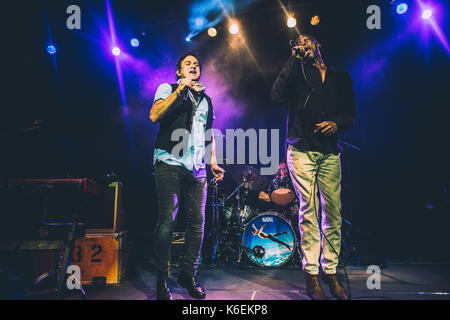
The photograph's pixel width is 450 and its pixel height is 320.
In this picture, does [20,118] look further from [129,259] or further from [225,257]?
[225,257]

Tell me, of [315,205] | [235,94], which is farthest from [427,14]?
[315,205]

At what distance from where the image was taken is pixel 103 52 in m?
5.04

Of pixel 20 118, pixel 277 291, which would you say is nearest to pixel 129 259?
pixel 277 291

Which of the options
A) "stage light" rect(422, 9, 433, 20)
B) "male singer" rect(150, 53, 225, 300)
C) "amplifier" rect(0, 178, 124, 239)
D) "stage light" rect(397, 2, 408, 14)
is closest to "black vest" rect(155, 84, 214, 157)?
"male singer" rect(150, 53, 225, 300)

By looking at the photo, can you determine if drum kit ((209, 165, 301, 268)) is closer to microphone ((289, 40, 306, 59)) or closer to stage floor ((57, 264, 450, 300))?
stage floor ((57, 264, 450, 300))

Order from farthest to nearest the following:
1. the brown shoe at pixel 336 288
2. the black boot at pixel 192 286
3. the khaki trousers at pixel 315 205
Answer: the black boot at pixel 192 286 → the khaki trousers at pixel 315 205 → the brown shoe at pixel 336 288

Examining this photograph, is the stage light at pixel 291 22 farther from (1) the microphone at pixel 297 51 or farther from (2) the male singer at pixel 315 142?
(1) the microphone at pixel 297 51

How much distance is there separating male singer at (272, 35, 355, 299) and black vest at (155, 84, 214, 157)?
810 mm

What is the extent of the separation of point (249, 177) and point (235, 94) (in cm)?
195

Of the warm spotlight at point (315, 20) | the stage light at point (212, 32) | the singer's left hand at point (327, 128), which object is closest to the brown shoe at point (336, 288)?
the singer's left hand at point (327, 128)

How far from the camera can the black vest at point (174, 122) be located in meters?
2.22

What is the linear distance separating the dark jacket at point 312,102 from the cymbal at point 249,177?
2191 mm

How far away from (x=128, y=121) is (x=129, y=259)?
9.31 feet

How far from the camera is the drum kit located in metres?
3.80
